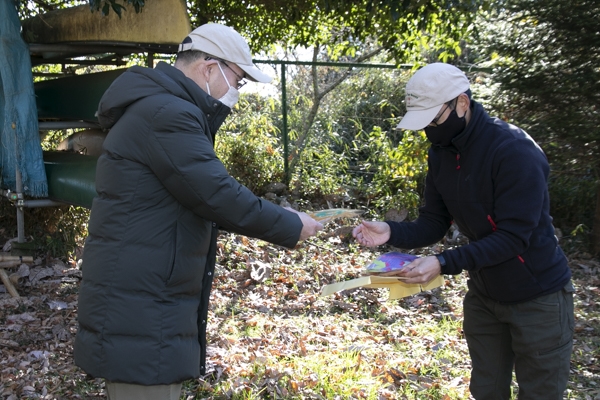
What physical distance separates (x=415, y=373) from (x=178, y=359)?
236 cm

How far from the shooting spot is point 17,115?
225 inches

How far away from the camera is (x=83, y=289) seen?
2.51 metres

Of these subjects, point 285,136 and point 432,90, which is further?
point 285,136

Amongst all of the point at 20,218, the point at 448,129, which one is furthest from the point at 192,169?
the point at 20,218

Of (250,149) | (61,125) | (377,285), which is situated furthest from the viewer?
(250,149)

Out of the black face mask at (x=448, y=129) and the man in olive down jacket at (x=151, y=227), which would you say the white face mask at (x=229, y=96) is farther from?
the black face mask at (x=448, y=129)

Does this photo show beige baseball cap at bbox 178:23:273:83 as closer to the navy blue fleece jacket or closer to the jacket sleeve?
the jacket sleeve

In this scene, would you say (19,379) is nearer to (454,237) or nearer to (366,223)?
(366,223)

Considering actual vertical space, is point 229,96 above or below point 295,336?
above

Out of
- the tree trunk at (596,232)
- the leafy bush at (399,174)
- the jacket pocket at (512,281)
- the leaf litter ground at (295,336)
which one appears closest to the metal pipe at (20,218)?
the leaf litter ground at (295,336)

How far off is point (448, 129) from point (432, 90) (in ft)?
0.63

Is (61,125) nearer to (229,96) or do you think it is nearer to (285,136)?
(285,136)

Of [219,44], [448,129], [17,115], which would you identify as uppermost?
[219,44]

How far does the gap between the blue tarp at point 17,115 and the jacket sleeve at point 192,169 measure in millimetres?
3848
